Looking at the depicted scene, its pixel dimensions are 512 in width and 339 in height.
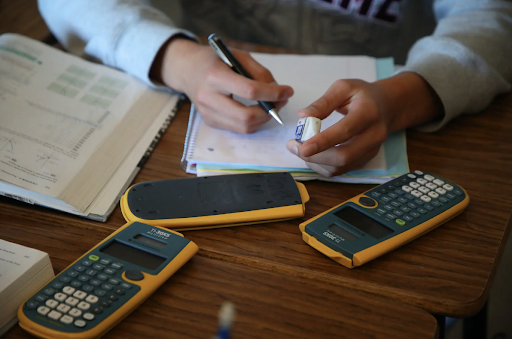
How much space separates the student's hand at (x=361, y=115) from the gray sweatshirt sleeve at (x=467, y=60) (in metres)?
0.02

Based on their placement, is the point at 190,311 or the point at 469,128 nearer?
the point at 190,311

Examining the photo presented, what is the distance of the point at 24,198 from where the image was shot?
1.84 feet

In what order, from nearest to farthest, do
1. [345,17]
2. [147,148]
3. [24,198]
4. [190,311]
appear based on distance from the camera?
1. [190,311]
2. [24,198]
3. [147,148]
4. [345,17]

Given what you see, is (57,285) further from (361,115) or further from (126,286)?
(361,115)

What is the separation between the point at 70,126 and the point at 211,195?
0.25 metres

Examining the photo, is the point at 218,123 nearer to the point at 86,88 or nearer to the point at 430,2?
the point at 86,88

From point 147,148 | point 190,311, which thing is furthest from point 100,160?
point 190,311

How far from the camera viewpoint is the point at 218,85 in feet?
2.31

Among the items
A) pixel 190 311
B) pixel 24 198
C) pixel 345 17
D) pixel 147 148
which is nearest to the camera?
pixel 190 311

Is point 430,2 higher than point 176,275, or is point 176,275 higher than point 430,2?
point 430,2

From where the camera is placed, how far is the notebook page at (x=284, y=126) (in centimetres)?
65

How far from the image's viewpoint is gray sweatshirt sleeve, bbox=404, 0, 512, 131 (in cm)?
73

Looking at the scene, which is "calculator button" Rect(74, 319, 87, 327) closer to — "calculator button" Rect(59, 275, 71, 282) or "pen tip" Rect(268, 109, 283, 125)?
"calculator button" Rect(59, 275, 71, 282)

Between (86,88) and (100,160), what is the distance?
0.59 feet
